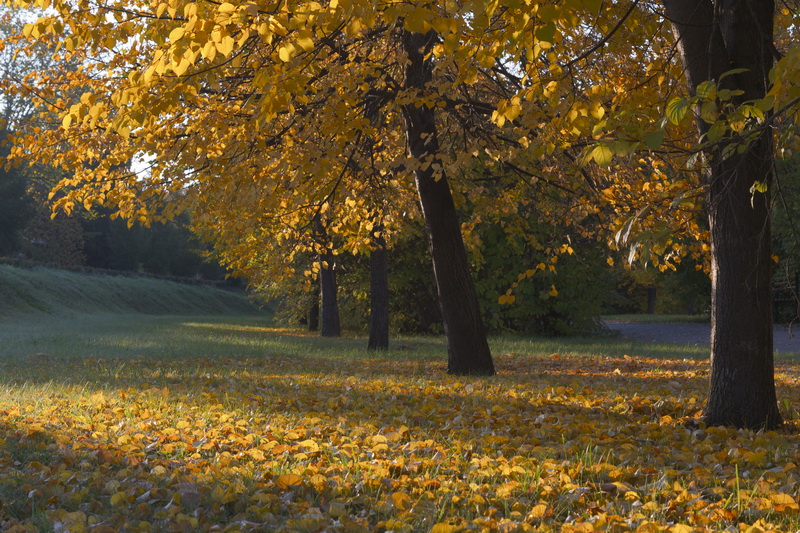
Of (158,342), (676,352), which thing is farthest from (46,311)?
(676,352)

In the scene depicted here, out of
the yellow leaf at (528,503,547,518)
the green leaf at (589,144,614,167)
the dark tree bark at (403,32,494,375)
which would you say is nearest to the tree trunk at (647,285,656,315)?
the dark tree bark at (403,32,494,375)

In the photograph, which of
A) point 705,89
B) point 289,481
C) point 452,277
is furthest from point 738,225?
point 452,277

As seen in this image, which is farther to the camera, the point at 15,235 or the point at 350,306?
the point at 15,235

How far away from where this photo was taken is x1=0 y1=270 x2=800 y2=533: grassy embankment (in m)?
3.23

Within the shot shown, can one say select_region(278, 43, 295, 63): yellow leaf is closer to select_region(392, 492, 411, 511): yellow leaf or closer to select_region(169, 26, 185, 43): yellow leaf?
select_region(169, 26, 185, 43): yellow leaf

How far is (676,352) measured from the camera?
14.9 metres

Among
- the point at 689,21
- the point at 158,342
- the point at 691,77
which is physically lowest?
the point at 158,342

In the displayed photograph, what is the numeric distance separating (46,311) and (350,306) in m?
14.5

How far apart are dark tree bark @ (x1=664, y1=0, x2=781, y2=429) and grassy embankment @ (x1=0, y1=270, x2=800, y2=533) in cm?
41

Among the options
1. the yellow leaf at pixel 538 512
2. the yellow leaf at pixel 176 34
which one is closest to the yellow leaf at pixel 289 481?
the yellow leaf at pixel 538 512

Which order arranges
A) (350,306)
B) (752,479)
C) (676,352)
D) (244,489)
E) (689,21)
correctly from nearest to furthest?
(244,489)
(752,479)
(689,21)
(676,352)
(350,306)

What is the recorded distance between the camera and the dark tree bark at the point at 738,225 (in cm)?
517

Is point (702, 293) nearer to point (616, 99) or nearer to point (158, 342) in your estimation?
point (158, 342)

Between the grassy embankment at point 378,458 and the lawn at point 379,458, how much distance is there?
1 centimetres
